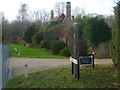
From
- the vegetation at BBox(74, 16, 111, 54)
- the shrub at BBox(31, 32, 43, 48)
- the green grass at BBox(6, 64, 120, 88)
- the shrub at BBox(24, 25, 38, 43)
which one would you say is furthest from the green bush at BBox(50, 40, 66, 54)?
the shrub at BBox(24, 25, 38, 43)

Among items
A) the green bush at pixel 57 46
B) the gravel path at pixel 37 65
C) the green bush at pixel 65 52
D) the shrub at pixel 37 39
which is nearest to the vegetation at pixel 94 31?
the gravel path at pixel 37 65

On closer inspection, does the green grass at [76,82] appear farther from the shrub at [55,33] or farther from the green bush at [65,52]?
the shrub at [55,33]

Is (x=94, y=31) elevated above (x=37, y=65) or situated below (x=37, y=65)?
above

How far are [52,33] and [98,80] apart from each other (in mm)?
20044

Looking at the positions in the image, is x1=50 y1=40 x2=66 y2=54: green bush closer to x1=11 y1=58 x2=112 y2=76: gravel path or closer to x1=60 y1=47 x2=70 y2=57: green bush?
x1=60 y1=47 x2=70 y2=57: green bush

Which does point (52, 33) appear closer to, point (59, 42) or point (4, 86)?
point (59, 42)

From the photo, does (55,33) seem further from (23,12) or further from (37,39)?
(23,12)

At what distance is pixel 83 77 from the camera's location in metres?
7.32

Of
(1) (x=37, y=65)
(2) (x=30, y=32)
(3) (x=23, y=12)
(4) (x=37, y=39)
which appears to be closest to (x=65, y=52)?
(1) (x=37, y=65)

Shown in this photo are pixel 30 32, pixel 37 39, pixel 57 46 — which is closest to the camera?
pixel 57 46

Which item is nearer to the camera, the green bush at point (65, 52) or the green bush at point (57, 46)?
the green bush at point (65, 52)

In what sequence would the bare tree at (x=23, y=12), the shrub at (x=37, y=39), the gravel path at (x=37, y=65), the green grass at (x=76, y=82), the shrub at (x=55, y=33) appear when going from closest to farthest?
the green grass at (x=76, y=82) < the gravel path at (x=37, y=65) < the shrub at (x=55, y=33) < the shrub at (x=37, y=39) < the bare tree at (x=23, y=12)

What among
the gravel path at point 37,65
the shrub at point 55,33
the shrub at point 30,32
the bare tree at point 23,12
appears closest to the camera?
the gravel path at point 37,65

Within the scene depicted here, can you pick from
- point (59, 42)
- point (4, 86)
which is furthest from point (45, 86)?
point (59, 42)
